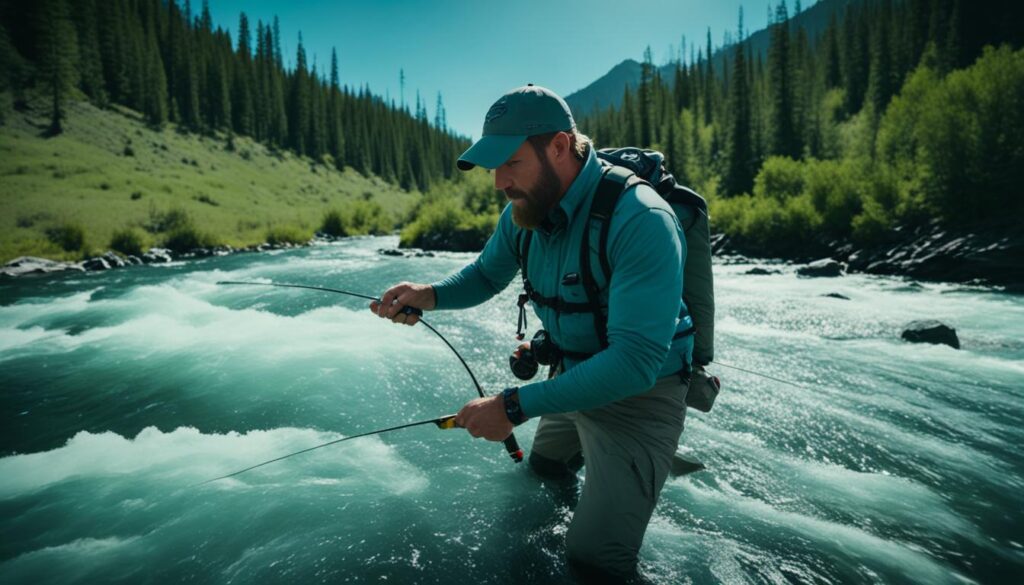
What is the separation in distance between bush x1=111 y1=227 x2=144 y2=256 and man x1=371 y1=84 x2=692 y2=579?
Answer: 32.8 m

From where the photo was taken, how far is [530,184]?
273 centimetres

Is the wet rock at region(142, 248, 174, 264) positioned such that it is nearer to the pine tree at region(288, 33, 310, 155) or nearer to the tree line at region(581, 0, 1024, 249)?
the tree line at region(581, 0, 1024, 249)

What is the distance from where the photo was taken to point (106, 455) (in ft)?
17.5

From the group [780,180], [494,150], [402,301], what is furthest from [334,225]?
[494,150]

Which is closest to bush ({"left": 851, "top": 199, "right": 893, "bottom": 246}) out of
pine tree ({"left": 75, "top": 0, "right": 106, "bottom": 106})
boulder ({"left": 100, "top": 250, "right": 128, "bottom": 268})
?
boulder ({"left": 100, "top": 250, "right": 128, "bottom": 268})

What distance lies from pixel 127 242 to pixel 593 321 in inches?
1363

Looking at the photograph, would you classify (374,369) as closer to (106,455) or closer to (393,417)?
(393,417)

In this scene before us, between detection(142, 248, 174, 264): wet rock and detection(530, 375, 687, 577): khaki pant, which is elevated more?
detection(142, 248, 174, 264): wet rock

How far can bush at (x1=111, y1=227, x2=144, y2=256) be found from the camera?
2840 centimetres

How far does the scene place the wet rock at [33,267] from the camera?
72.4ft

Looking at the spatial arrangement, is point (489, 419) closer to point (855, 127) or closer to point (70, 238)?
point (70, 238)

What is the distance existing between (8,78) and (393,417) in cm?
7633

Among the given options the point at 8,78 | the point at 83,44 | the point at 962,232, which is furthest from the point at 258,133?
the point at 962,232

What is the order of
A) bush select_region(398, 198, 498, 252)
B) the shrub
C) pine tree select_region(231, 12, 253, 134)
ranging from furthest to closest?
pine tree select_region(231, 12, 253, 134), the shrub, bush select_region(398, 198, 498, 252)
